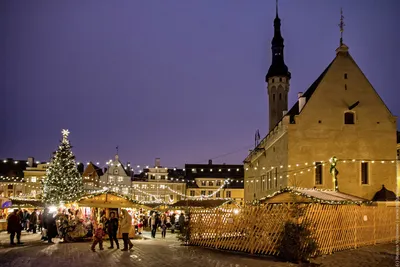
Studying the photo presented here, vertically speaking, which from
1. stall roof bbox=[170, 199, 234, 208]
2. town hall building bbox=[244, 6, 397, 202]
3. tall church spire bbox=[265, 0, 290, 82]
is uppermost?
tall church spire bbox=[265, 0, 290, 82]

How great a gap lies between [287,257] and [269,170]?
87.8 feet

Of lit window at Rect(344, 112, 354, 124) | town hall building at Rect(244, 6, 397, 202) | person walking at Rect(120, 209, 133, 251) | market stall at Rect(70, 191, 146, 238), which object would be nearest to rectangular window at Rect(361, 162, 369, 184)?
town hall building at Rect(244, 6, 397, 202)

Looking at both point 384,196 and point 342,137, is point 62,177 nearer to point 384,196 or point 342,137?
point 342,137

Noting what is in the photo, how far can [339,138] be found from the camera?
3525cm

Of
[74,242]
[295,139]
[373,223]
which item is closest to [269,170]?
[295,139]

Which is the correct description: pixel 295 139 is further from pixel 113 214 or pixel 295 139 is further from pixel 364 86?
pixel 113 214

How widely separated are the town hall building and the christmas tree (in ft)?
71.4

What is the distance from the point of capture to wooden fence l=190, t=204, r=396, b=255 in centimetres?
1706

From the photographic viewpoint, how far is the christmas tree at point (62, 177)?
46625 mm

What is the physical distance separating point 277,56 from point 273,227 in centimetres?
5172

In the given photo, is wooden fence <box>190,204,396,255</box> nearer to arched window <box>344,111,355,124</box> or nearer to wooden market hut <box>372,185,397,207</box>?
wooden market hut <box>372,185,397,207</box>

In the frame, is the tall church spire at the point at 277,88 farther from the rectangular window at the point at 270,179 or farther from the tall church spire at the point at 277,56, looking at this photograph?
the rectangular window at the point at 270,179

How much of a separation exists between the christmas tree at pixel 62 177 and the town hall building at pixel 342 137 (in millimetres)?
21774

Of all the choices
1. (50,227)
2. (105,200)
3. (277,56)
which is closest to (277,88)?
(277,56)
